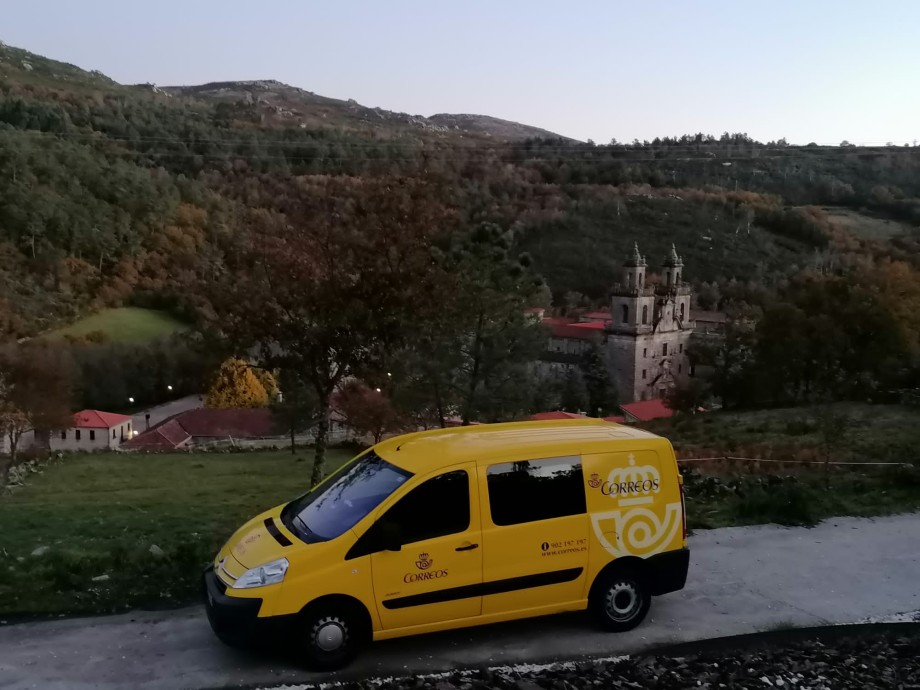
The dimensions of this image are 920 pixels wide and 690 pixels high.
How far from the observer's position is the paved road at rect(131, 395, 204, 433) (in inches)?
2117

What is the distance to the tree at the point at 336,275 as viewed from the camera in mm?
10625

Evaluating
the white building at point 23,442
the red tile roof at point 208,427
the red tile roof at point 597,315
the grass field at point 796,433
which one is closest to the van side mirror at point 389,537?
the grass field at point 796,433

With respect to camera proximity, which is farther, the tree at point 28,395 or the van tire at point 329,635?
the tree at point 28,395

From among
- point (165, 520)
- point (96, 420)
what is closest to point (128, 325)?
point (96, 420)

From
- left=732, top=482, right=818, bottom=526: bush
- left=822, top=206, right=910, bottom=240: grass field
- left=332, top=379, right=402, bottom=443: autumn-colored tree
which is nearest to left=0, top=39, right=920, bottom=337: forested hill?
left=822, top=206, right=910, bottom=240: grass field

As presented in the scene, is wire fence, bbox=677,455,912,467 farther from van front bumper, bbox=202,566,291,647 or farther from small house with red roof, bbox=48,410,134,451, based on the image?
small house with red roof, bbox=48,410,134,451

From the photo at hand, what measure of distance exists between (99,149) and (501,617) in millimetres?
110707

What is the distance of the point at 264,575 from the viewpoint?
17.4ft

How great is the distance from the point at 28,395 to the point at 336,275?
27968mm

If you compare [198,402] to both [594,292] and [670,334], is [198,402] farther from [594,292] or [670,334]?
[594,292]

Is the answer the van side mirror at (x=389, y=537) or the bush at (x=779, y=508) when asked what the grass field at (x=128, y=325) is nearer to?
the bush at (x=779, y=508)

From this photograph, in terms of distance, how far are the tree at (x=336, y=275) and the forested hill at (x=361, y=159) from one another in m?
42.5

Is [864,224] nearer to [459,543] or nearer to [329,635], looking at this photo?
[459,543]

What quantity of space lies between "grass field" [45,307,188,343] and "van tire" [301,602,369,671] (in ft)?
199
